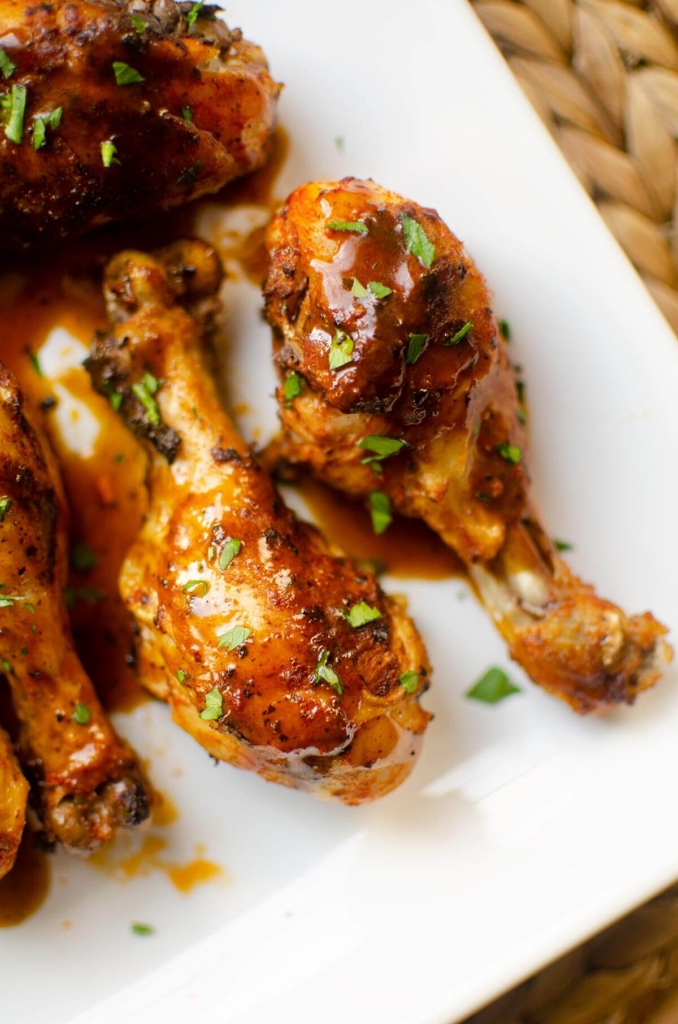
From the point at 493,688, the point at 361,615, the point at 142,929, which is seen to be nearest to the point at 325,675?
the point at 361,615

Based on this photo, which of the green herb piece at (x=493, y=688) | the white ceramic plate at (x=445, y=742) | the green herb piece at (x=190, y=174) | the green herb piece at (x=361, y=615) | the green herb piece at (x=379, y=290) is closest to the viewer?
the green herb piece at (x=379, y=290)

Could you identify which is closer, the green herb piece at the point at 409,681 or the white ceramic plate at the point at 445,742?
the green herb piece at the point at 409,681

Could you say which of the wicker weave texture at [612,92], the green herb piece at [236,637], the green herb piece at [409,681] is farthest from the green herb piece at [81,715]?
the wicker weave texture at [612,92]

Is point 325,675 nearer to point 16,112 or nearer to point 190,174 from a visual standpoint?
point 190,174

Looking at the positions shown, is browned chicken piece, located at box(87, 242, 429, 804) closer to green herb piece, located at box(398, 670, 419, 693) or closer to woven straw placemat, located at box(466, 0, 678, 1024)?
green herb piece, located at box(398, 670, 419, 693)

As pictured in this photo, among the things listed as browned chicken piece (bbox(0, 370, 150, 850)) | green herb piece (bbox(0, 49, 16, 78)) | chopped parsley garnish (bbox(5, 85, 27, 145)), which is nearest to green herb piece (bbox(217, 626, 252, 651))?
browned chicken piece (bbox(0, 370, 150, 850))

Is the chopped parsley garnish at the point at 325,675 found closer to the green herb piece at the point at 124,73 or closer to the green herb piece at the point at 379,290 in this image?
the green herb piece at the point at 379,290
